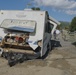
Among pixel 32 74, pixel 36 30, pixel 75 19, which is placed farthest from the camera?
pixel 75 19

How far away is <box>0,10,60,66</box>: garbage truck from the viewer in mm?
12744

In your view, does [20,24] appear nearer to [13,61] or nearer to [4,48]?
[4,48]

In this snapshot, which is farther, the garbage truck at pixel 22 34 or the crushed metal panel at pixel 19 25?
the crushed metal panel at pixel 19 25

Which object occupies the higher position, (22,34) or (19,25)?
(19,25)

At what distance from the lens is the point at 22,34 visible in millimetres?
13430

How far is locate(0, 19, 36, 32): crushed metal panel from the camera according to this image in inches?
521

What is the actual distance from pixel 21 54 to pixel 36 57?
0.96 m

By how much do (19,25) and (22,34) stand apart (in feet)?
1.79

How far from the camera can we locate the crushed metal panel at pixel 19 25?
13230 mm

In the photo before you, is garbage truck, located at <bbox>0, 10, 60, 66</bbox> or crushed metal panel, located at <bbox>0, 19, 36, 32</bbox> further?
crushed metal panel, located at <bbox>0, 19, 36, 32</bbox>

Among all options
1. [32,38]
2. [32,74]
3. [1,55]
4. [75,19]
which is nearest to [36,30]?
[32,38]

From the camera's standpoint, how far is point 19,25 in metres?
13.5

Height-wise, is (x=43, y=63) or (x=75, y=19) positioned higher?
(x=75, y=19)

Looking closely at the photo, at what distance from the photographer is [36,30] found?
43.6 feet
